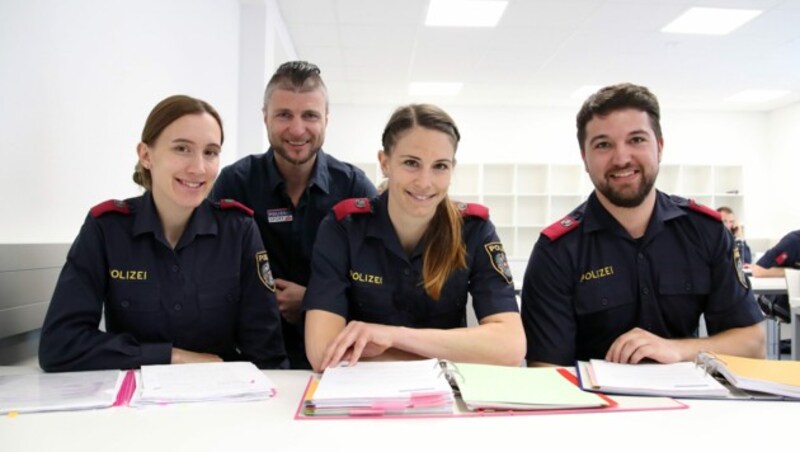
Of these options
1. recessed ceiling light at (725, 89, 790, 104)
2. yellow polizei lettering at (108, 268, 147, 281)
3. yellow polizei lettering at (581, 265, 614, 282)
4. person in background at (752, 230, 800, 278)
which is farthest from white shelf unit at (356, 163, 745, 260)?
yellow polizei lettering at (108, 268, 147, 281)

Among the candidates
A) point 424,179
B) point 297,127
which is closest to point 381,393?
point 424,179

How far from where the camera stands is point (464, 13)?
446 cm

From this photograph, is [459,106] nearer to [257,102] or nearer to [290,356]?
[257,102]

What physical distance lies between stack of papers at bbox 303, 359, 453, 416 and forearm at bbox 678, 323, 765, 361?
2.71ft

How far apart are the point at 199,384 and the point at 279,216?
938 millimetres

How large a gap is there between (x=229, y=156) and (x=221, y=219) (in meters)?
2.34

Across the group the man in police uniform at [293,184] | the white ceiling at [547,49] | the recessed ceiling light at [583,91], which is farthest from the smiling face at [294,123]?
the recessed ceiling light at [583,91]

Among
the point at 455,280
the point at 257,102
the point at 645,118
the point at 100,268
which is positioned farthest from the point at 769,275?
the point at 100,268

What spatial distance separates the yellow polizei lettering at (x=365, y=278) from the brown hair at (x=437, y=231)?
13 centimetres

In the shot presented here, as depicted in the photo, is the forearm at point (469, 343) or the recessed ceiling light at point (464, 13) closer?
the forearm at point (469, 343)

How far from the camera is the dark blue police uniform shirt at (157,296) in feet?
4.39

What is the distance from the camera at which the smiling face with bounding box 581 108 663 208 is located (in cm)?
168

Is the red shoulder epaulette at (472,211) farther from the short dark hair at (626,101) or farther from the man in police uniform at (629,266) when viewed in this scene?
the short dark hair at (626,101)

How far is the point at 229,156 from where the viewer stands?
3.84 metres
